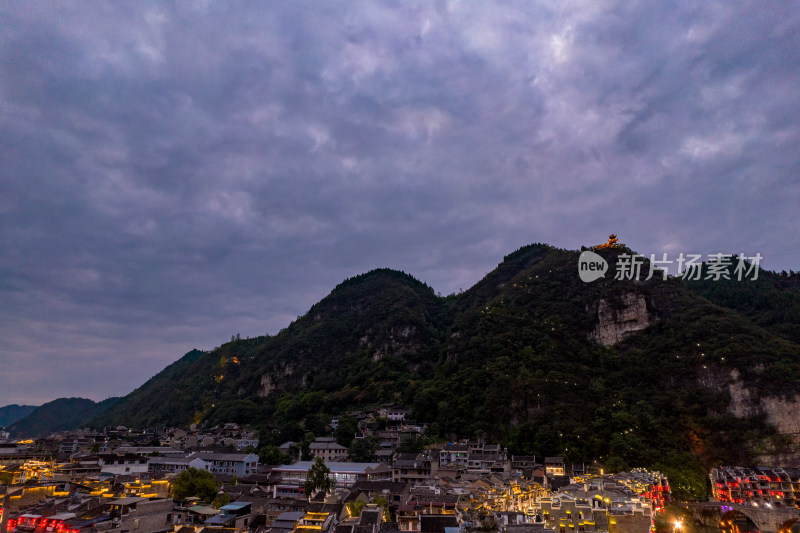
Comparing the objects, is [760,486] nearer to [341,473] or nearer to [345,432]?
[341,473]

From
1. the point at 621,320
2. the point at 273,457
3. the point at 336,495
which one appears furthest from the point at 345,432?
the point at 621,320

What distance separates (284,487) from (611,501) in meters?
35.8

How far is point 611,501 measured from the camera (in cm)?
3672

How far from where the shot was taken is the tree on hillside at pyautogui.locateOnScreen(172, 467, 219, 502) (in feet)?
150

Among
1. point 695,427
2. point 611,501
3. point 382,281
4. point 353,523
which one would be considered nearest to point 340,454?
point 353,523

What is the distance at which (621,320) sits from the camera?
91.9 metres

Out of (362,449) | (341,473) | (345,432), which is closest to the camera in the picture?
(341,473)

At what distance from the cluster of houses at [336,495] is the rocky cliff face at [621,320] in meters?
37.5

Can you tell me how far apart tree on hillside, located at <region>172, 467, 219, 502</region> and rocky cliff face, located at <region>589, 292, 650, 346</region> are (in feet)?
250

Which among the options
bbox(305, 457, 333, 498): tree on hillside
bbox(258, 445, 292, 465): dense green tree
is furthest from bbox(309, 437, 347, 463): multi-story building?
bbox(305, 457, 333, 498): tree on hillside

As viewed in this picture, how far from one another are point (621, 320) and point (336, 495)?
69210mm

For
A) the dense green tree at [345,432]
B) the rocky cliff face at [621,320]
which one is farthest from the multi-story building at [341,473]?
the rocky cliff face at [621,320]

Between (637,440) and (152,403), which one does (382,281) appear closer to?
(152,403)

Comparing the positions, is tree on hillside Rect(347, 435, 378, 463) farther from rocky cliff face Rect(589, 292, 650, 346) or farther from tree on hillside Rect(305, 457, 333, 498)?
rocky cliff face Rect(589, 292, 650, 346)
